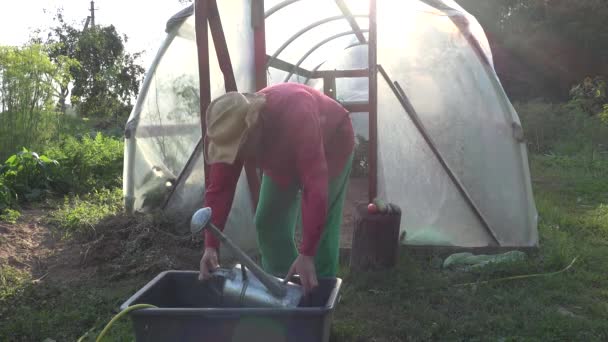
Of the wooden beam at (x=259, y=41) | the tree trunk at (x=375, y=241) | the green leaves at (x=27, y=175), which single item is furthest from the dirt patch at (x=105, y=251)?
the tree trunk at (x=375, y=241)

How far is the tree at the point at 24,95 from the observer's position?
7.71 m

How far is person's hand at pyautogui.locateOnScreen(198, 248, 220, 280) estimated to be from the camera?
241 cm

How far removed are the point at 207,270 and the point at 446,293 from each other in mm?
2228

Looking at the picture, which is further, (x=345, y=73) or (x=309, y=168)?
(x=345, y=73)

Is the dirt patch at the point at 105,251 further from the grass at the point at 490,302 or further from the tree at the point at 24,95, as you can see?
the tree at the point at 24,95

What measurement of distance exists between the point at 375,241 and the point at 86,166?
194 inches

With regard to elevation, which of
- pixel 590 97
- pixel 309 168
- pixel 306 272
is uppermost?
pixel 590 97

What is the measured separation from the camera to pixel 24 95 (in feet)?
26.1

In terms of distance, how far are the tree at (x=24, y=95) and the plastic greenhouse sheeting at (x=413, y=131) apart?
283 cm

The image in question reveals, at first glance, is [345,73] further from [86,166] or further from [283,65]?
[86,166]

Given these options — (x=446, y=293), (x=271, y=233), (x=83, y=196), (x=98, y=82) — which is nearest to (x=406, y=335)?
(x=446, y=293)

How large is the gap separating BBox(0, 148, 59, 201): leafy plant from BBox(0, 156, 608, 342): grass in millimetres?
2611

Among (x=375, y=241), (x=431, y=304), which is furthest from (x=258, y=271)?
(x=375, y=241)

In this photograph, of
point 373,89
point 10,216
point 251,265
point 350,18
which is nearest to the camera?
point 251,265
